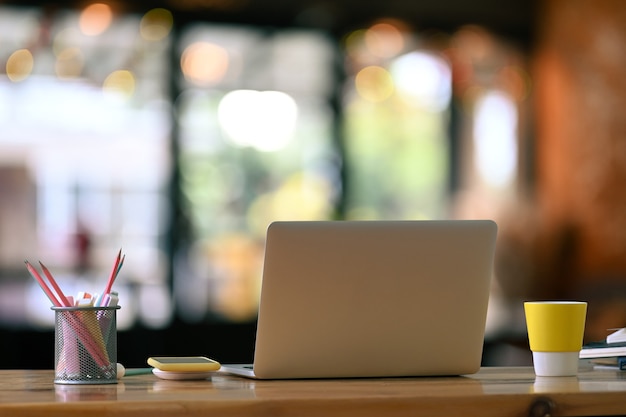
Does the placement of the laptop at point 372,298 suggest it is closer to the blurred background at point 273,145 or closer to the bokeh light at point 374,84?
the blurred background at point 273,145

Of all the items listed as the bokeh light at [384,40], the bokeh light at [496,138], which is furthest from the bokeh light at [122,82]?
the bokeh light at [496,138]

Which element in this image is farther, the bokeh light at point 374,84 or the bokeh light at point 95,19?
the bokeh light at point 374,84

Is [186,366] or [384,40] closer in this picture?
[186,366]

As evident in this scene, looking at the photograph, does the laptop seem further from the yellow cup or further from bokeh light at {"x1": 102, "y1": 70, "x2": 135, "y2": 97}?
bokeh light at {"x1": 102, "y1": 70, "x2": 135, "y2": 97}

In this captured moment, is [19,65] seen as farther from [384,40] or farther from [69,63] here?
[384,40]

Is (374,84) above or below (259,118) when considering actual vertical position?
above

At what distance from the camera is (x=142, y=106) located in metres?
5.96

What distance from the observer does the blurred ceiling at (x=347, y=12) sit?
6.05 m

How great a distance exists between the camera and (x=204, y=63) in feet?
20.0

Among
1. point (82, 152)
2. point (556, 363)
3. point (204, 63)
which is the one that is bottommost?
point (556, 363)

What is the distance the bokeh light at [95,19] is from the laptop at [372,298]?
14.7 ft

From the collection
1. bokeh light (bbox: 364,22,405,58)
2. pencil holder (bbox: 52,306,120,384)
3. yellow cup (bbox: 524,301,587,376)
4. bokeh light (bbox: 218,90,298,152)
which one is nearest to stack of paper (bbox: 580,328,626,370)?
yellow cup (bbox: 524,301,587,376)

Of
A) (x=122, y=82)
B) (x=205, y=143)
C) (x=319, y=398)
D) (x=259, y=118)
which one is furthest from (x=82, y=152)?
(x=319, y=398)

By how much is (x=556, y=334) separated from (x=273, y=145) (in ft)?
15.1
